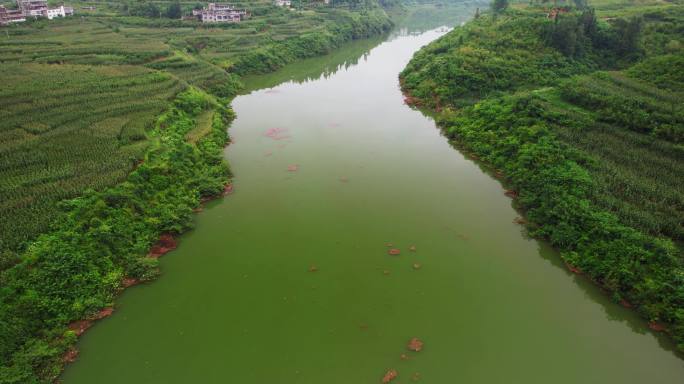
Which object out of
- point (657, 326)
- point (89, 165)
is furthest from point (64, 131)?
point (657, 326)

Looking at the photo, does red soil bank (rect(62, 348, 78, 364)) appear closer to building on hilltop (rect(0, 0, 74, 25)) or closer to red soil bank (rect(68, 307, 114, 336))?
red soil bank (rect(68, 307, 114, 336))

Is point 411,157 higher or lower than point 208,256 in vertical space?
higher

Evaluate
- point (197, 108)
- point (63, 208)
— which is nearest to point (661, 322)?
point (63, 208)

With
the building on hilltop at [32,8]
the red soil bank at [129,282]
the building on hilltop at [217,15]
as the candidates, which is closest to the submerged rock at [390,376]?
the red soil bank at [129,282]

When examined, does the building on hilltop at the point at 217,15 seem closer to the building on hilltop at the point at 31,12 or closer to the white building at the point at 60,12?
the white building at the point at 60,12

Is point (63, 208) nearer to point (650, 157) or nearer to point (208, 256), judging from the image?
point (208, 256)

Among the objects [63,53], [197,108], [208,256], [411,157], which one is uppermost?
[63,53]
